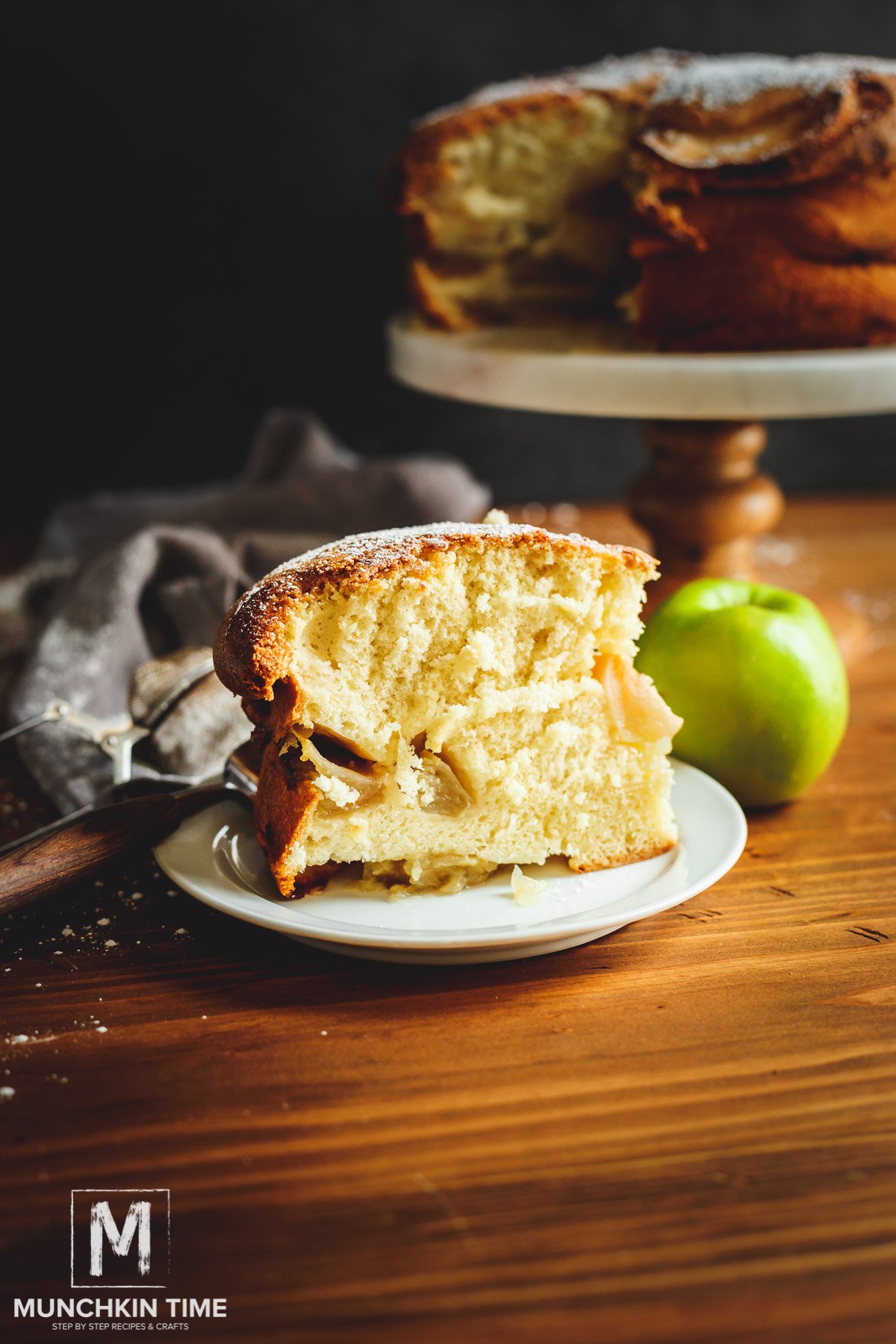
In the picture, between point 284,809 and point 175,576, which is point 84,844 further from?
point 175,576

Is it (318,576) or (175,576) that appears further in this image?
(175,576)

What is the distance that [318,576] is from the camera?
90 cm

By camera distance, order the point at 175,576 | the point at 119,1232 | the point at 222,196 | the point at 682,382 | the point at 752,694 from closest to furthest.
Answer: the point at 119,1232 < the point at 752,694 < the point at 682,382 < the point at 175,576 < the point at 222,196

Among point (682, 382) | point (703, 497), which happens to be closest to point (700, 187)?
point (682, 382)

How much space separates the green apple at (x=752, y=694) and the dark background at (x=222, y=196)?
128cm

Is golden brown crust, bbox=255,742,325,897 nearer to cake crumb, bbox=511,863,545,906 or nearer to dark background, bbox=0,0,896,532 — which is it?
cake crumb, bbox=511,863,545,906

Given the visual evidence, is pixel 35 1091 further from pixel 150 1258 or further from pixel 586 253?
pixel 586 253

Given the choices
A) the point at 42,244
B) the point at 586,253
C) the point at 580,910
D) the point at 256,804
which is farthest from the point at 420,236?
the point at 580,910

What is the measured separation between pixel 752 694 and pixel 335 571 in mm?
427

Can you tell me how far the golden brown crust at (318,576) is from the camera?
0.88 metres

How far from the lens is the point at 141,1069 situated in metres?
0.77

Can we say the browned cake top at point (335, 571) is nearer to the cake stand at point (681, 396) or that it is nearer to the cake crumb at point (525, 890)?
the cake crumb at point (525, 890)

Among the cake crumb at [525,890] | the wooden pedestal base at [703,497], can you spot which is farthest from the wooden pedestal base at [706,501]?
the cake crumb at [525,890]

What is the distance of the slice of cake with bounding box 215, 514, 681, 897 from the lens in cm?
91
